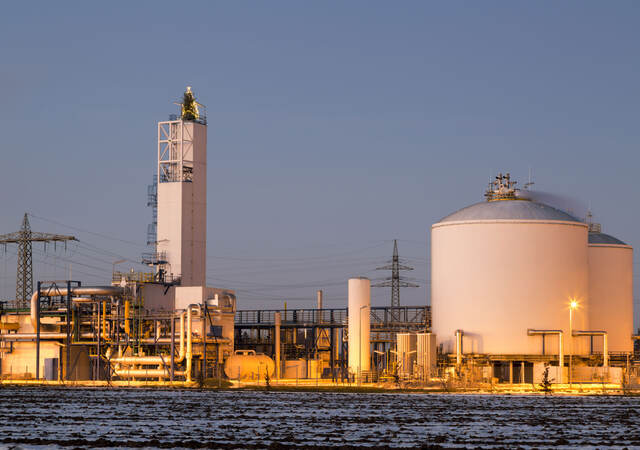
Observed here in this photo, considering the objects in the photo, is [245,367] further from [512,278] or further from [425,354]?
[512,278]

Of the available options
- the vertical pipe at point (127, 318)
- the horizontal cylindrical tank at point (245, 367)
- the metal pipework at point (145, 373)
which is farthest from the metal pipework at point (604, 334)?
the vertical pipe at point (127, 318)

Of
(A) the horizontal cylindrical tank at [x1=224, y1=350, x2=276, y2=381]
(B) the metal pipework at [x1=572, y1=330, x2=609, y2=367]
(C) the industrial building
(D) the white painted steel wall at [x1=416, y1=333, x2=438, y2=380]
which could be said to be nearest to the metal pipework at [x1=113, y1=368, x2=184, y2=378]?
(C) the industrial building

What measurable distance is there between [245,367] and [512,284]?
1969cm

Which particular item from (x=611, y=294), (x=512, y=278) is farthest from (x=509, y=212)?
(x=611, y=294)

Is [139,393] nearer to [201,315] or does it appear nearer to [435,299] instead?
[201,315]

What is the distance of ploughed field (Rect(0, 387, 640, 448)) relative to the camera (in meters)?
33.7

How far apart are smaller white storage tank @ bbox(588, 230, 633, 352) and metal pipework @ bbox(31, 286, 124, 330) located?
35.0 metres

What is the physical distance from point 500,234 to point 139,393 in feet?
85.9

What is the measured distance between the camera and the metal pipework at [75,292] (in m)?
75.6

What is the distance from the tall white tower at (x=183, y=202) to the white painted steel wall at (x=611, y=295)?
30.5 m

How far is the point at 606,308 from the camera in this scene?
80.4m

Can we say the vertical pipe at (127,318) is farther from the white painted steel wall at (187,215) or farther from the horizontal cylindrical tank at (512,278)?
the horizontal cylindrical tank at (512,278)

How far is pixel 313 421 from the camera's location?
41.0 meters

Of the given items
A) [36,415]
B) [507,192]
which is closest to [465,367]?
[507,192]
